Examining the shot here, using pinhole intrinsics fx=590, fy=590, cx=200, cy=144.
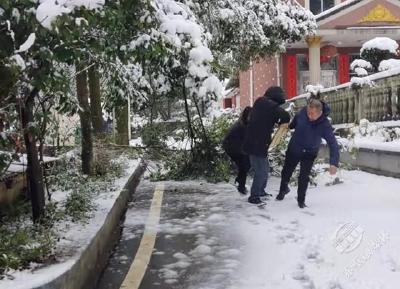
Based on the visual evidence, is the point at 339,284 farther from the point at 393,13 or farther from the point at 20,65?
the point at 393,13

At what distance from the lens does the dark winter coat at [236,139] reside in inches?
365

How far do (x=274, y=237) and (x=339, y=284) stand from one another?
5.56 feet

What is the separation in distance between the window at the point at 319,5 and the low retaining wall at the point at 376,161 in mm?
19292

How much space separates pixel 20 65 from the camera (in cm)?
384

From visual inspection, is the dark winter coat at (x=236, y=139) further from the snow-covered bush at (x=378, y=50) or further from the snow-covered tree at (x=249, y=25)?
the snow-covered bush at (x=378, y=50)

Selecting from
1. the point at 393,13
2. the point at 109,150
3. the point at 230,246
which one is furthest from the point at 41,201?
the point at 393,13

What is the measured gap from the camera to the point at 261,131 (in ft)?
26.6

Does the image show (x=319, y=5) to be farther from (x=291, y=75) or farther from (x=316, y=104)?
(x=316, y=104)

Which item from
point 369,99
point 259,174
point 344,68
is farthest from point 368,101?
point 344,68

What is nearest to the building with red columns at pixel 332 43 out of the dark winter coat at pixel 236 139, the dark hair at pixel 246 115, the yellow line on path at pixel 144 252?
the dark winter coat at pixel 236 139

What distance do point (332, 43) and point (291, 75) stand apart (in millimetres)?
2532

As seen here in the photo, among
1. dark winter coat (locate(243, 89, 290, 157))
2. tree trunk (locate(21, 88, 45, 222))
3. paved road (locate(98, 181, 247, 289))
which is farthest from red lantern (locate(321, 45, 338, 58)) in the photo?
tree trunk (locate(21, 88, 45, 222))

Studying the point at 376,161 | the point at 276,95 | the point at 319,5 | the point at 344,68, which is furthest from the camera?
the point at 319,5

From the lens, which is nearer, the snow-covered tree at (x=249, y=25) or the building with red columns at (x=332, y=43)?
the snow-covered tree at (x=249, y=25)
